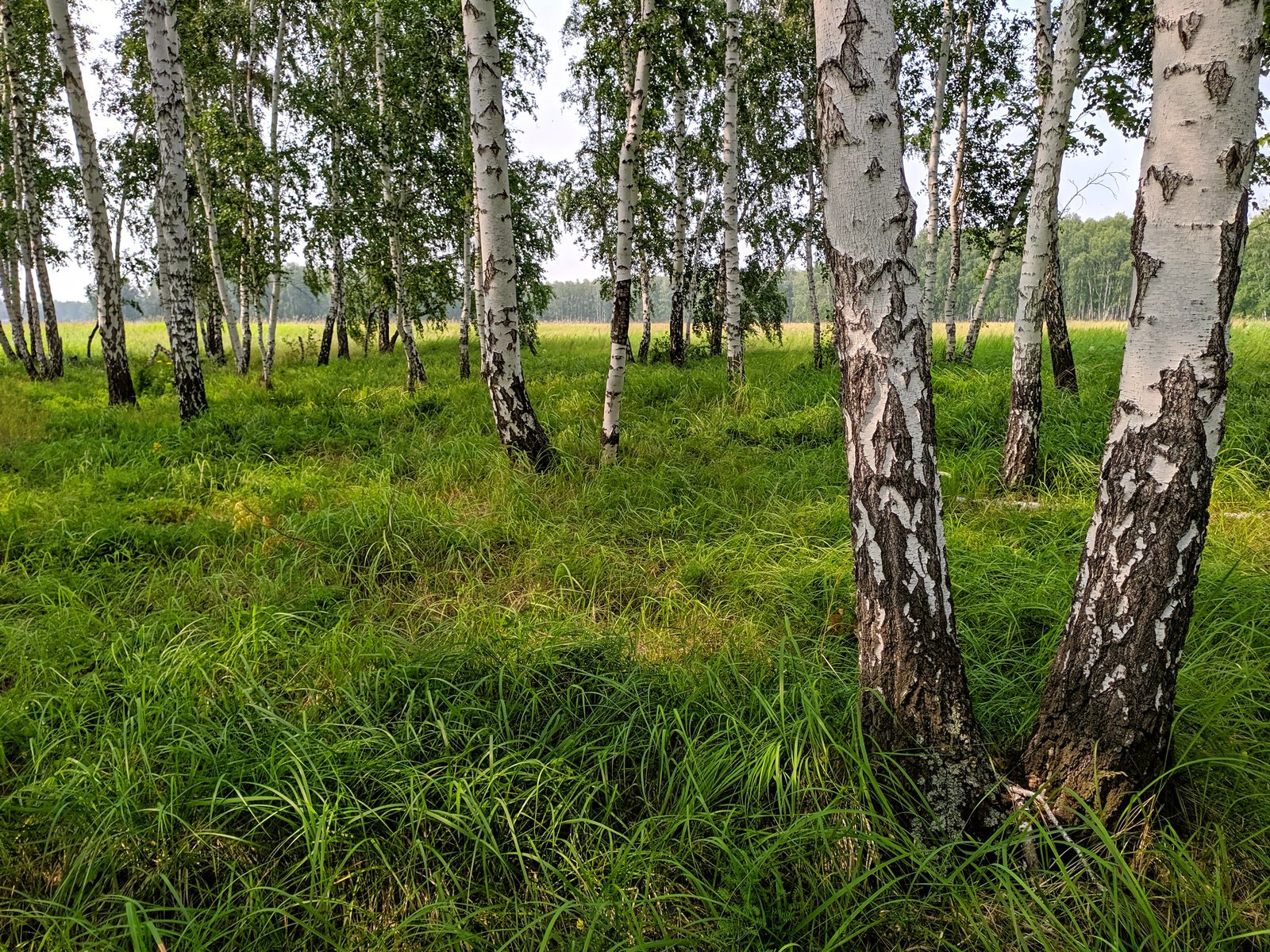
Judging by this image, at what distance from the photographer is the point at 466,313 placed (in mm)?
11930

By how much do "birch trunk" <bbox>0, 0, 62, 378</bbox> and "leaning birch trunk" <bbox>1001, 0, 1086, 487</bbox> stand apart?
13.1 m

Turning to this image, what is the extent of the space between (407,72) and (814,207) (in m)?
8.26

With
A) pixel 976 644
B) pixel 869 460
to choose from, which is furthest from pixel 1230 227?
pixel 976 644

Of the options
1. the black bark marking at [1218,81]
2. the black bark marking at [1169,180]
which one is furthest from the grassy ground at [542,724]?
the black bark marking at [1218,81]

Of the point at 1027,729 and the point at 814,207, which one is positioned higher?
the point at 814,207

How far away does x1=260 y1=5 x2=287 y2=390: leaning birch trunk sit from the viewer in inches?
379

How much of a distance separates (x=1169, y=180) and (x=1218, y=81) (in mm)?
244

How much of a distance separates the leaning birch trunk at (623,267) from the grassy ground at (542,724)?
3.12 ft

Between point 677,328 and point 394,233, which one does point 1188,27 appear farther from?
point 677,328

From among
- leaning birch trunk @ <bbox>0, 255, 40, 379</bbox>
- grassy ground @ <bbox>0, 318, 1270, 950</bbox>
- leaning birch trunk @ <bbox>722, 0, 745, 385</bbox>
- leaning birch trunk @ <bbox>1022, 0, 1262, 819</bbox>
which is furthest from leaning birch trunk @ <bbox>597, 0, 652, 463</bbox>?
leaning birch trunk @ <bbox>0, 255, 40, 379</bbox>

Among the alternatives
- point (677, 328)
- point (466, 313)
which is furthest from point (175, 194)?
point (677, 328)

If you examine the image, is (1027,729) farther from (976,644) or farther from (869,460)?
(869,460)

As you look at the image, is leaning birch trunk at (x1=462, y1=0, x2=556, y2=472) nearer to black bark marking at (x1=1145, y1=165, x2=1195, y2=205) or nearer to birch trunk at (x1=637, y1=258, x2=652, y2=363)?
black bark marking at (x1=1145, y1=165, x2=1195, y2=205)

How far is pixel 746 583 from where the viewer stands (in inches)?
140
